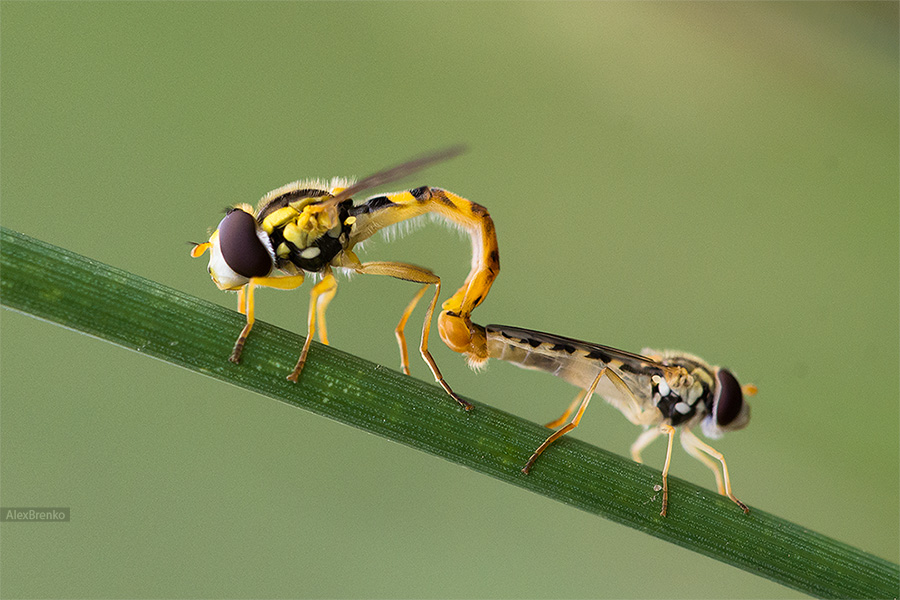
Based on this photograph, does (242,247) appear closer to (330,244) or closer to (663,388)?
(330,244)

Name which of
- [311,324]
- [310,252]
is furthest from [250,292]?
[310,252]

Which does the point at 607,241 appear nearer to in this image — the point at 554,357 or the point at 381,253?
the point at 381,253

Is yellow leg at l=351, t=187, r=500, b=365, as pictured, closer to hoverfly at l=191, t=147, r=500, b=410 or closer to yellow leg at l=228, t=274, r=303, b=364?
hoverfly at l=191, t=147, r=500, b=410

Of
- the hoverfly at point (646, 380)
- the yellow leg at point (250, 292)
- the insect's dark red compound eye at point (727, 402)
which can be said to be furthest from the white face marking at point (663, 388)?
the yellow leg at point (250, 292)

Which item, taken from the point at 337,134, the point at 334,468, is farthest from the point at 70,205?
the point at 334,468

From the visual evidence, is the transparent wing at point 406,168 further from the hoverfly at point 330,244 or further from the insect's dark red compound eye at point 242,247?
the insect's dark red compound eye at point 242,247

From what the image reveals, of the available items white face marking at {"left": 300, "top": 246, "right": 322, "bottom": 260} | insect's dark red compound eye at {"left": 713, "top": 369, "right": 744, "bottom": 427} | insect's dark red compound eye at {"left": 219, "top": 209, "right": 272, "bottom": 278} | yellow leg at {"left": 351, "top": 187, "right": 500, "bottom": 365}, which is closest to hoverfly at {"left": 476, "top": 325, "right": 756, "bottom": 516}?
insect's dark red compound eye at {"left": 713, "top": 369, "right": 744, "bottom": 427}

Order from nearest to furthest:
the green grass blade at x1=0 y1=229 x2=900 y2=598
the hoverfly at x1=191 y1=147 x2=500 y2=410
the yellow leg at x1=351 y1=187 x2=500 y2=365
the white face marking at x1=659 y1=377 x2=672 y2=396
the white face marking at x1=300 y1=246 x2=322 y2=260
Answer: the green grass blade at x1=0 y1=229 x2=900 y2=598, the hoverfly at x1=191 y1=147 x2=500 y2=410, the white face marking at x1=300 y1=246 x2=322 y2=260, the yellow leg at x1=351 y1=187 x2=500 y2=365, the white face marking at x1=659 y1=377 x2=672 y2=396
